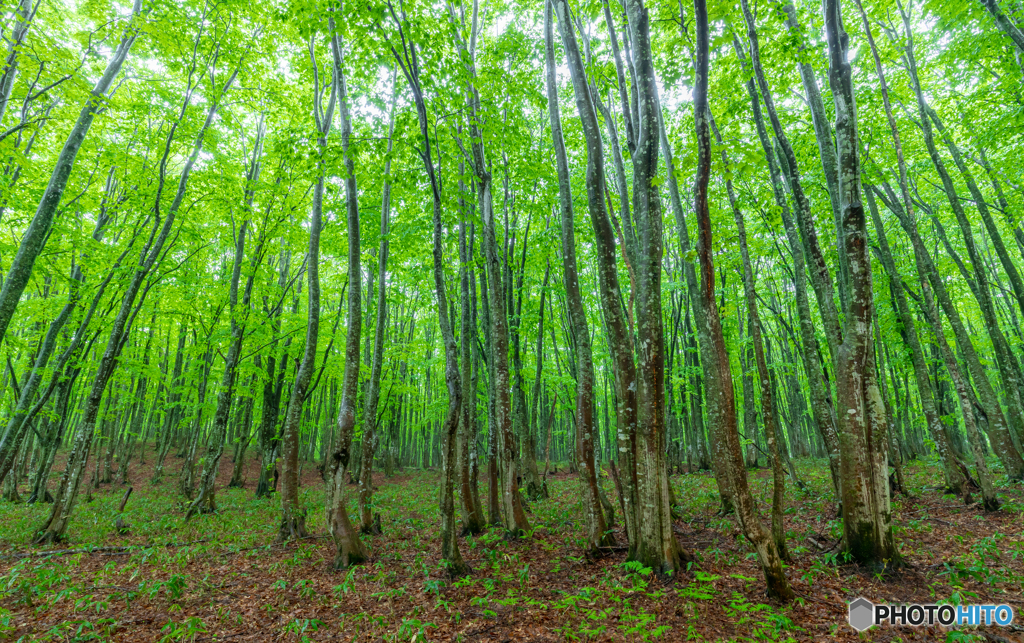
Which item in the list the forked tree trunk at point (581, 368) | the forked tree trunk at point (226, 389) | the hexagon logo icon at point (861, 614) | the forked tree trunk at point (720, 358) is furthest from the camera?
the forked tree trunk at point (226, 389)

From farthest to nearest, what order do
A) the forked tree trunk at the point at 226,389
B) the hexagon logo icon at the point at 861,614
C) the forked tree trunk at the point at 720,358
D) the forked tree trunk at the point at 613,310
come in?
the forked tree trunk at the point at 226,389 < the forked tree trunk at the point at 613,310 < the forked tree trunk at the point at 720,358 < the hexagon logo icon at the point at 861,614

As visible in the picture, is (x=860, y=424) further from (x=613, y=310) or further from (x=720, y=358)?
(x=613, y=310)

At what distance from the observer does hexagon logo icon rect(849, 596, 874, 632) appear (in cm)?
458

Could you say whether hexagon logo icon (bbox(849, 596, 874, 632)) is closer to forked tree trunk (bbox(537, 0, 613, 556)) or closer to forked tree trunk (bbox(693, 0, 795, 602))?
forked tree trunk (bbox(693, 0, 795, 602))

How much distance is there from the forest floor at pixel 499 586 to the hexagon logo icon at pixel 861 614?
0.10 metres

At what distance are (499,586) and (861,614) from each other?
4446mm

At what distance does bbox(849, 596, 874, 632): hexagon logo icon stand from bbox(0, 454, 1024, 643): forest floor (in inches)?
3.8

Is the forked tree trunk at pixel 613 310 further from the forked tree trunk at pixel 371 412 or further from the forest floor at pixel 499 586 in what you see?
the forked tree trunk at pixel 371 412

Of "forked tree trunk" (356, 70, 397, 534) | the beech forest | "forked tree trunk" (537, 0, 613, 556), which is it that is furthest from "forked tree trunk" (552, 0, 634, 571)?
"forked tree trunk" (356, 70, 397, 534)

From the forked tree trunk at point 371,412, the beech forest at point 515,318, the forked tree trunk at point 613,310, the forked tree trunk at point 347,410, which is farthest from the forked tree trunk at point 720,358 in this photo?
the forked tree trunk at point 371,412

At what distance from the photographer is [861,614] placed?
4.80 meters

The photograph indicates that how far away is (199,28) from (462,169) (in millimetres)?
7129

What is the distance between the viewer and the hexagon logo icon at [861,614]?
458 cm

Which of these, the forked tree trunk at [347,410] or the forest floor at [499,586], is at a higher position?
the forked tree trunk at [347,410]
